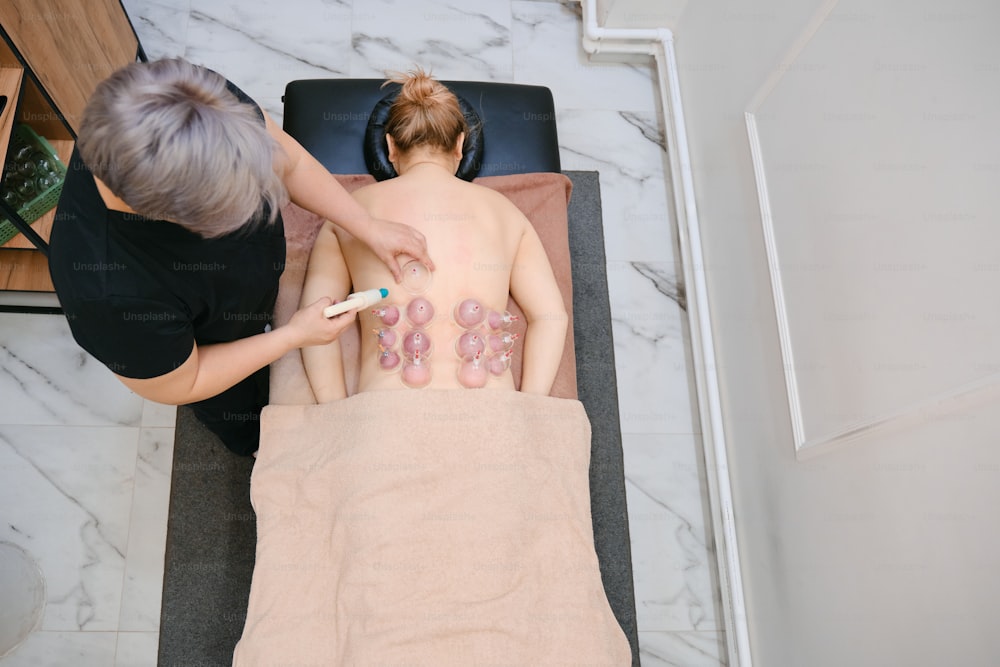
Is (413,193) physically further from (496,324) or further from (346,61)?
(346,61)

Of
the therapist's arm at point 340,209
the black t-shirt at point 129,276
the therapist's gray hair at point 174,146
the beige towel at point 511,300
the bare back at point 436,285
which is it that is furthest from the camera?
the beige towel at point 511,300

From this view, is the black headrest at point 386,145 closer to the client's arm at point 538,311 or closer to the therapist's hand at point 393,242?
the client's arm at point 538,311

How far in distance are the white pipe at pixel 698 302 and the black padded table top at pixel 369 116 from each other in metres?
0.56

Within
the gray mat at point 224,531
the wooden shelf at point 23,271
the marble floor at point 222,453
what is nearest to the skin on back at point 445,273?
the gray mat at point 224,531

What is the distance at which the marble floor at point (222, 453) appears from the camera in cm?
179

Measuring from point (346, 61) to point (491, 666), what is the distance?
1984 mm

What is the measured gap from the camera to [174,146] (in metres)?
0.81

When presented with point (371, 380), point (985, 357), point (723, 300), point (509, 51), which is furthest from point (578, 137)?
point (985, 357)

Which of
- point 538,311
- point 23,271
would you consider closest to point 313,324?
point 538,311

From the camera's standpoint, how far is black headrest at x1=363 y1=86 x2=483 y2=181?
67.6 inches

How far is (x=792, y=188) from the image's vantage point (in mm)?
1652

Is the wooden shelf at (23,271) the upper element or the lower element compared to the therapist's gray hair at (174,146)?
upper

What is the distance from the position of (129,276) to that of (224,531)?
0.99 meters

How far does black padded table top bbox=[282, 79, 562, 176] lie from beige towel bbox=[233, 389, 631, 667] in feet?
2.38
